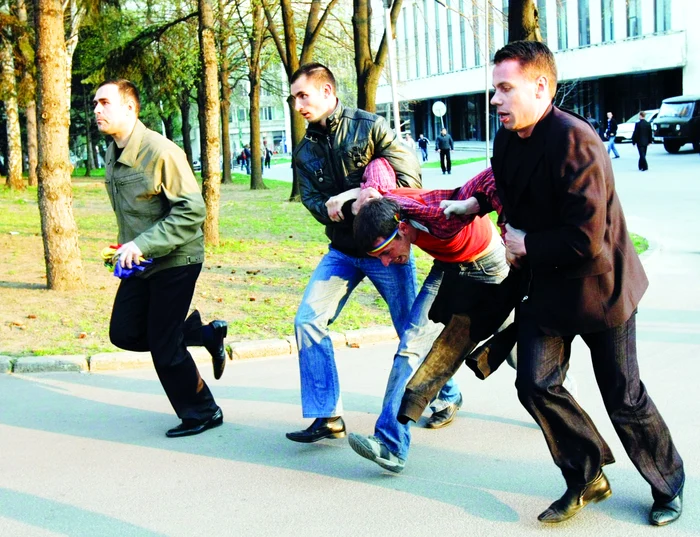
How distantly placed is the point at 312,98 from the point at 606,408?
226 centimetres

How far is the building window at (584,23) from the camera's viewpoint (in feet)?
193

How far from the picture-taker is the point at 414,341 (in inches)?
191

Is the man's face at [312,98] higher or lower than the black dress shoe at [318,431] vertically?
higher

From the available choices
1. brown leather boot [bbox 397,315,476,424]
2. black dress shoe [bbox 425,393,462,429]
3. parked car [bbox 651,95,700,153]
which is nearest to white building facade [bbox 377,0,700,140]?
parked car [bbox 651,95,700,153]

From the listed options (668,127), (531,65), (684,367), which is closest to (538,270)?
(531,65)

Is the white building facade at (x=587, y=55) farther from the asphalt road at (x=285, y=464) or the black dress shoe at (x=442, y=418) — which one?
the black dress shoe at (x=442, y=418)

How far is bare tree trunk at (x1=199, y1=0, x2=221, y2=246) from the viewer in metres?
13.2

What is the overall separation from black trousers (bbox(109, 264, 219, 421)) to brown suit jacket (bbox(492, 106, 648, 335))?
2334mm

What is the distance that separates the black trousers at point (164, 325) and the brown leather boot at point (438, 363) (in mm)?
1775

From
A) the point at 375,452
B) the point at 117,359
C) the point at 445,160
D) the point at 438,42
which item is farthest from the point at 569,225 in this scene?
the point at 438,42

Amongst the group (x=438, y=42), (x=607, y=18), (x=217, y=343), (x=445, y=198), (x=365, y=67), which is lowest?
(x=217, y=343)

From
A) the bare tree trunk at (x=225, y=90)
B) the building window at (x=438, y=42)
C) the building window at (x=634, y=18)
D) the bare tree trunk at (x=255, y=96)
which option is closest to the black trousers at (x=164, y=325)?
the bare tree trunk at (x=255, y=96)

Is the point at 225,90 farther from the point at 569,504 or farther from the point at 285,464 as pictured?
the point at 569,504

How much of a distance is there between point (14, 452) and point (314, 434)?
5.99 ft
